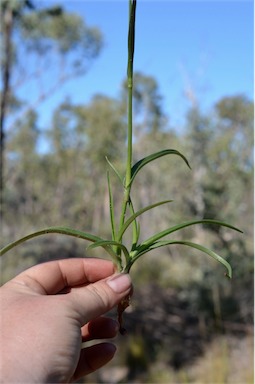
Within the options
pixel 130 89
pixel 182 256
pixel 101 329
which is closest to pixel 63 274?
pixel 101 329

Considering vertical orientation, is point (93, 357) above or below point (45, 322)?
below

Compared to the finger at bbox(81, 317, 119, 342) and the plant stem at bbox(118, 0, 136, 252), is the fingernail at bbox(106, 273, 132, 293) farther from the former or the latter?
the finger at bbox(81, 317, 119, 342)

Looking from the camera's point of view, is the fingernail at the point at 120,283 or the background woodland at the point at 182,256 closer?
the fingernail at the point at 120,283

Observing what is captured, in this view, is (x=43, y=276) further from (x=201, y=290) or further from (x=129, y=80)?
(x=201, y=290)

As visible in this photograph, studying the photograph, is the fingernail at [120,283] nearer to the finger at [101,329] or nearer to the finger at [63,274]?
the finger at [63,274]

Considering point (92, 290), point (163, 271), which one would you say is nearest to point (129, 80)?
point (92, 290)

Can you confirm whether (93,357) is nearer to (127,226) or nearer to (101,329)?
(101,329)

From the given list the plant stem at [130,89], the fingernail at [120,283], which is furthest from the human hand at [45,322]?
the plant stem at [130,89]
